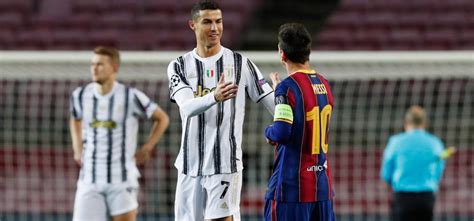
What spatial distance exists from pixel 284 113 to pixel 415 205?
4.14 meters

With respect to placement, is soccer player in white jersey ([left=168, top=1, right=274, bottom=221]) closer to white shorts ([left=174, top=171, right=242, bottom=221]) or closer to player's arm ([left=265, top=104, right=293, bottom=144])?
white shorts ([left=174, top=171, right=242, bottom=221])

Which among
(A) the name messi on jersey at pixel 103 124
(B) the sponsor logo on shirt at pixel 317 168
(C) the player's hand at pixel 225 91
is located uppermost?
(C) the player's hand at pixel 225 91

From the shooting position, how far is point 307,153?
531 centimetres

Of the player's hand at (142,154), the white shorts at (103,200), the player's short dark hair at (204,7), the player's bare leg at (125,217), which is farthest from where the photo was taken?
the player's hand at (142,154)

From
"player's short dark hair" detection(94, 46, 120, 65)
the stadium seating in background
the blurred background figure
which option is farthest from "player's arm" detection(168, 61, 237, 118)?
the stadium seating in background

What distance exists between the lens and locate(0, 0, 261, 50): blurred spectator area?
587 inches

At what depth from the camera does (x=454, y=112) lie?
38.5 ft

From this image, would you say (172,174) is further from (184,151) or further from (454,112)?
(184,151)

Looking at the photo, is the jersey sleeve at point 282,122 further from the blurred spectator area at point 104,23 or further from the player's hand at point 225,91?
the blurred spectator area at point 104,23

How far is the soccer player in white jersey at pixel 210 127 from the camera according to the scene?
18.3ft

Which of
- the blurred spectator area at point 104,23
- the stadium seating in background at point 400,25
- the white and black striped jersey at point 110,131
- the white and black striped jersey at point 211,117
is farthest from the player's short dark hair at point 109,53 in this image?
the stadium seating in background at point 400,25

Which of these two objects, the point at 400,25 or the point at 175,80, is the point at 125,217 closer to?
the point at 175,80

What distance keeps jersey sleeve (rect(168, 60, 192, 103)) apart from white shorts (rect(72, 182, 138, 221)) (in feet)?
6.90

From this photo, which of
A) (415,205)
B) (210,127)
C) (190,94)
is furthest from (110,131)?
(415,205)
